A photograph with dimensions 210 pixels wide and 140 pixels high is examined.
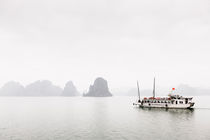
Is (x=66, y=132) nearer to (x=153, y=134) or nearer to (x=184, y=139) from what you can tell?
(x=153, y=134)

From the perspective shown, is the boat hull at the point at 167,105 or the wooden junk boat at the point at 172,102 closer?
the boat hull at the point at 167,105

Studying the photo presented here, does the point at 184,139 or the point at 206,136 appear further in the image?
the point at 206,136

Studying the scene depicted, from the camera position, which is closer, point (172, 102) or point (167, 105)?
point (172, 102)

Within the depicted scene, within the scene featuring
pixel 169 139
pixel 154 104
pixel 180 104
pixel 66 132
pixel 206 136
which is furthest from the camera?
pixel 154 104

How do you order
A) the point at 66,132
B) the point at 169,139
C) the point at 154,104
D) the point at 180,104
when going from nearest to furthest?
1. the point at 169,139
2. the point at 66,132
3. the point at 180,104
4. the point at 154,104

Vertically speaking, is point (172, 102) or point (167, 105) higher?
point (172, 102)

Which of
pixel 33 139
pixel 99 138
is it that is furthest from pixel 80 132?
pixel 33 139

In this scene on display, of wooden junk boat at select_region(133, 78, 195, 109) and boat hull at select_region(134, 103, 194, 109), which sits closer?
boat hull at select_region(134, 103, 194, 109)

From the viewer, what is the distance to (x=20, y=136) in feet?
117

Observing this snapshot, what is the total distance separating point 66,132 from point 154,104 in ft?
209

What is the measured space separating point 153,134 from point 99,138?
12.3 metres

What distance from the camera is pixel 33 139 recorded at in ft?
110

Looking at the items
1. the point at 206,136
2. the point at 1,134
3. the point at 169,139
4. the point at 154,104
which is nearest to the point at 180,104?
the point at 154,104

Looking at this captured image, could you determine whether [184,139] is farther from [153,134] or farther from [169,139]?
[153,134]
